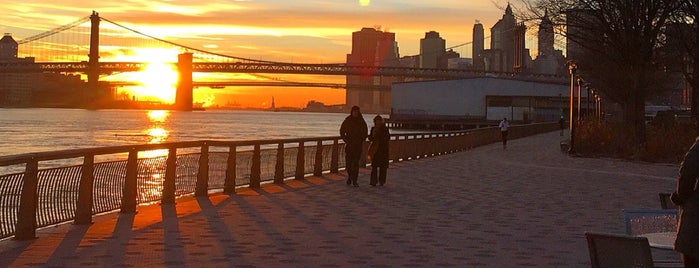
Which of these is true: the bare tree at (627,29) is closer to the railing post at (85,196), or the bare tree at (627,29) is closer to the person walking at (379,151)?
the person walking at (379,151)

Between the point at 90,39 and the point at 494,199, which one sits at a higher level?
the point at 90,39

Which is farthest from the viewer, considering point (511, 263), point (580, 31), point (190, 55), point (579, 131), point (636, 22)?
point (190, 55)

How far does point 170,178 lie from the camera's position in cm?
1413

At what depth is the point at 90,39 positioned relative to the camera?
446 feet

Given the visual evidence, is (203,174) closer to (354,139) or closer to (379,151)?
(354,139)

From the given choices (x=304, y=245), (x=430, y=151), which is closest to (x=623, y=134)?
(x=430, y=151)

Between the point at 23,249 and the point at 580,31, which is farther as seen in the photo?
the point at 580,31

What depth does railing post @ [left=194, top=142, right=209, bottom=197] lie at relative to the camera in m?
15.3

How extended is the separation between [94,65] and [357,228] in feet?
383

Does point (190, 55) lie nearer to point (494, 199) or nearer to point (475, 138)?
point (475, 138)

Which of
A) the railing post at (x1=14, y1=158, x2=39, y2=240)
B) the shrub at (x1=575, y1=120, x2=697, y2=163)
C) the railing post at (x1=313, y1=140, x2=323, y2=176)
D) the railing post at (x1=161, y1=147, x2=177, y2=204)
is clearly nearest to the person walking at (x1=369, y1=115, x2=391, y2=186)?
the railing post at (x1=313, y1=140, x2=323, y2=176)

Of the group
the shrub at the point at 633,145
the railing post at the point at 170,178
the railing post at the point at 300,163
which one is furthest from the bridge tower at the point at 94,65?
the railing post at the point at 170,178

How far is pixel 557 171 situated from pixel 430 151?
370 inches

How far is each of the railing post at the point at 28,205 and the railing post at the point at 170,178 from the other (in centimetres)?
404
